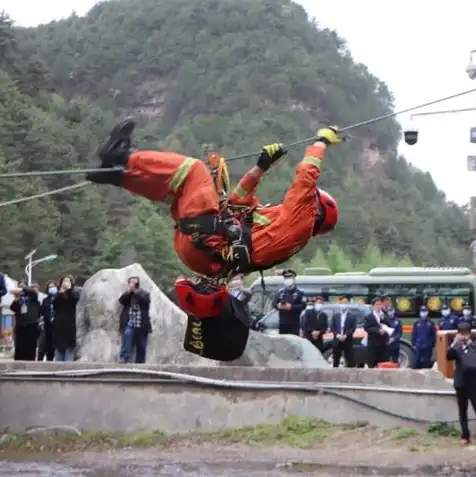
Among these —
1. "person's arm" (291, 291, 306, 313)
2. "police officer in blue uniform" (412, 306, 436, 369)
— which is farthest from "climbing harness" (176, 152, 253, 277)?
"police officer in blue uniform" (412, 306, 436, 369)

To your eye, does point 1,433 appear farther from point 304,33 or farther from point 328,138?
point 304,33

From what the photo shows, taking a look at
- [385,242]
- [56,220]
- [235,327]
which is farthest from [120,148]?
[385,242]

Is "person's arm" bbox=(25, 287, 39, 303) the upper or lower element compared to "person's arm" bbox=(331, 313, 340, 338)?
upper

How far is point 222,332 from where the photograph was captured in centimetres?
641

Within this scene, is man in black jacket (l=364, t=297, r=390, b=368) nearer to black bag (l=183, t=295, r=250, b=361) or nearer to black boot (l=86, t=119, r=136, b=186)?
black bag (l=183, t=295, r=250, b=361)

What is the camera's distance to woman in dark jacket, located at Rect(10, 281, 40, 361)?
1425 centimetres

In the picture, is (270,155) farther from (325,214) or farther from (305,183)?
(325,214)

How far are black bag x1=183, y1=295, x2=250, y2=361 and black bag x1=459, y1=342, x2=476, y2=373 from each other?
5269 millimetres

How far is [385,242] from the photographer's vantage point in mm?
89562

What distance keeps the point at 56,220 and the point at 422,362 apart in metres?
35.9

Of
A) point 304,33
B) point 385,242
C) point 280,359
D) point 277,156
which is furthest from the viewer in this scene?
point 304,33

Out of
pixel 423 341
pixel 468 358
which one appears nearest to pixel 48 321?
pixel 468 358

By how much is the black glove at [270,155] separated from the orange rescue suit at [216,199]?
103mm

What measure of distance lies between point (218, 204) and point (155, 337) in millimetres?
10356
